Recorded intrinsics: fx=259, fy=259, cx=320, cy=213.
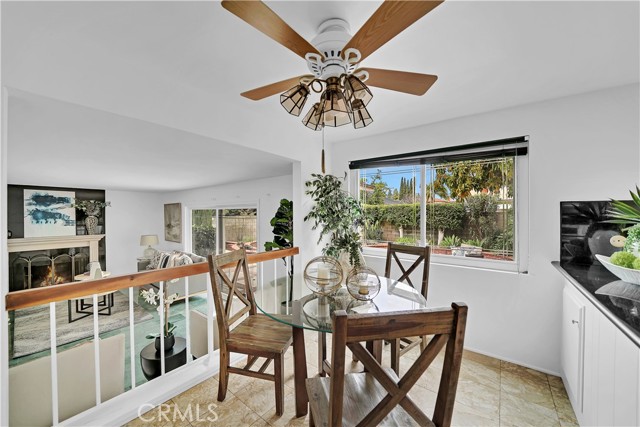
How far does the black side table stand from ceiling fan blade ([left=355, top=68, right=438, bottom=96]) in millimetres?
2727

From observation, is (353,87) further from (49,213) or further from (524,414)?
(49,213)

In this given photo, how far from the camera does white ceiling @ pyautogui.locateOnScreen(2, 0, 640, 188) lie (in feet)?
3.97

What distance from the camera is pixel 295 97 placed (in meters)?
1.36

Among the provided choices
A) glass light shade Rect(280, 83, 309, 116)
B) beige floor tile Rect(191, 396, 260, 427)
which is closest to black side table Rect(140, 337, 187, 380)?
beige floor tile Rect(191, 396, 260, 427)

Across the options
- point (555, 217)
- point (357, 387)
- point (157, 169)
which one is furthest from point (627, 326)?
point (157, 169)

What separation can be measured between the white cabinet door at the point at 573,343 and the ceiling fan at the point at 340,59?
1675mm

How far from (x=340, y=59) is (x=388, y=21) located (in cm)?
32

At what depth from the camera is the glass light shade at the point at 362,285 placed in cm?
162

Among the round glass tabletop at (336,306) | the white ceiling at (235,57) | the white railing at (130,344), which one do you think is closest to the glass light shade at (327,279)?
the round glass tabletop at (336,306)

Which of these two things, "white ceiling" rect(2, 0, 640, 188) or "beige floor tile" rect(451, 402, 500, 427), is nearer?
"white ceiling" rect(2, 0, 640, 188)

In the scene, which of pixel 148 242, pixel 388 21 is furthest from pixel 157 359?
pixel 148 242

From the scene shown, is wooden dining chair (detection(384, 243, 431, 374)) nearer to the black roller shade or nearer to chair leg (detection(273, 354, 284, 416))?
chair leg (detection(273, 354, 284, 416))

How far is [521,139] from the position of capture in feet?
7.30

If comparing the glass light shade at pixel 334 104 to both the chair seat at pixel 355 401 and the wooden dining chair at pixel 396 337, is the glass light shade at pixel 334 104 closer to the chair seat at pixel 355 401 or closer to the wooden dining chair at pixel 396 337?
the wooden dining chair at pixel 396 337
